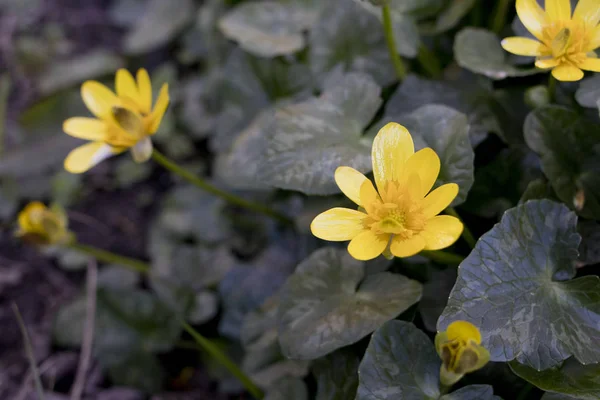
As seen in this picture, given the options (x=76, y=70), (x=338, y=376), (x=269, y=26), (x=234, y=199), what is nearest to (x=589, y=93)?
(x=338, y=376)

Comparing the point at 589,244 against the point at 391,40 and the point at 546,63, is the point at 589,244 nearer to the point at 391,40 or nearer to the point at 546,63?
the point at 546,63

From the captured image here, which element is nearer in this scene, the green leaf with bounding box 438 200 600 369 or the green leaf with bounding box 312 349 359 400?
the green leaf with bounding box 438 200 600 369

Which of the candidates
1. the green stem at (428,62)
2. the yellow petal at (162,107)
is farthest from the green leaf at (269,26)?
the yellow petal at (162,107)

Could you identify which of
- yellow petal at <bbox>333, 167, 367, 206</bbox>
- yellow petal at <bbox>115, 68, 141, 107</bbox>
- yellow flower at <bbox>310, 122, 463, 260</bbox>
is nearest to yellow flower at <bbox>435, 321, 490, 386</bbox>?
yellow flower at <bbox>310, 122, 463, 260</bbox>

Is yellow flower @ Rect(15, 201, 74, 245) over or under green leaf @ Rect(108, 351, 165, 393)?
over

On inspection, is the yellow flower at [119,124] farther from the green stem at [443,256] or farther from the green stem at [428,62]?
the green stem at [428,62]

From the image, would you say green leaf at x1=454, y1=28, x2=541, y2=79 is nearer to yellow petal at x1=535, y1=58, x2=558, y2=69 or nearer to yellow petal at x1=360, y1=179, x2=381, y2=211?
yellow petal at x1=535, y1=58, x2=558, y2=69
